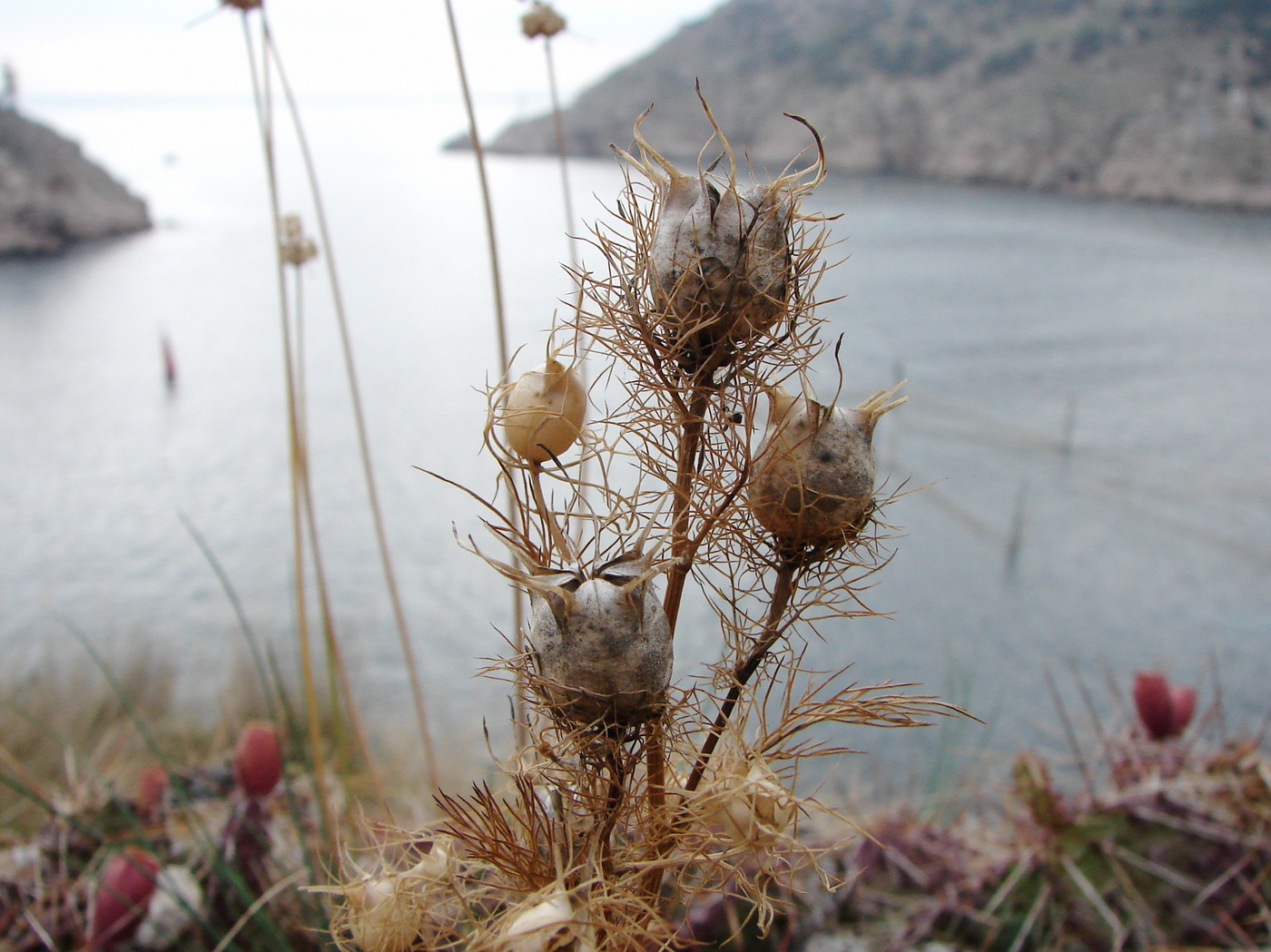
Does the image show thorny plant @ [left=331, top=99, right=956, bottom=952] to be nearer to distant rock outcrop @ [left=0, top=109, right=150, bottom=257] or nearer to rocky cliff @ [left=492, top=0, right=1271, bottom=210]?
distant rock outcrop @ [left=0, top=109, right=150, bottom=257]

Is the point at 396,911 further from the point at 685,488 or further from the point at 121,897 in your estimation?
the point at 121,897

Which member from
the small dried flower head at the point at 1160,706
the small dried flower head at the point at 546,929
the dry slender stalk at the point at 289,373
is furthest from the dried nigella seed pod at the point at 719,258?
the small dried flower head at the point at 1160,706

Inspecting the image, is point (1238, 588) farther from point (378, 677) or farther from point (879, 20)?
point (879, 20)

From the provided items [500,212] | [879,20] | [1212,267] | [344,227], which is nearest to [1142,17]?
[879,20]

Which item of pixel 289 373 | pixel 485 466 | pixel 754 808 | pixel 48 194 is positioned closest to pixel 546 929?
pixel 754 808

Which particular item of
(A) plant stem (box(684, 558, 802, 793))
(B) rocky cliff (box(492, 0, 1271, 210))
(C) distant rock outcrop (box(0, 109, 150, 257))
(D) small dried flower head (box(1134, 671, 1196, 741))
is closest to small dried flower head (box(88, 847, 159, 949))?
(A) plant stem (box(684, 558, 802, 793))

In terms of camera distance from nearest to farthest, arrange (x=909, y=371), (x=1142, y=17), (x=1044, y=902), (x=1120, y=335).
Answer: (x=1044, y=902) < (x=909, y=371) < (x=1120, y=335) < (x=1142, y=17)
